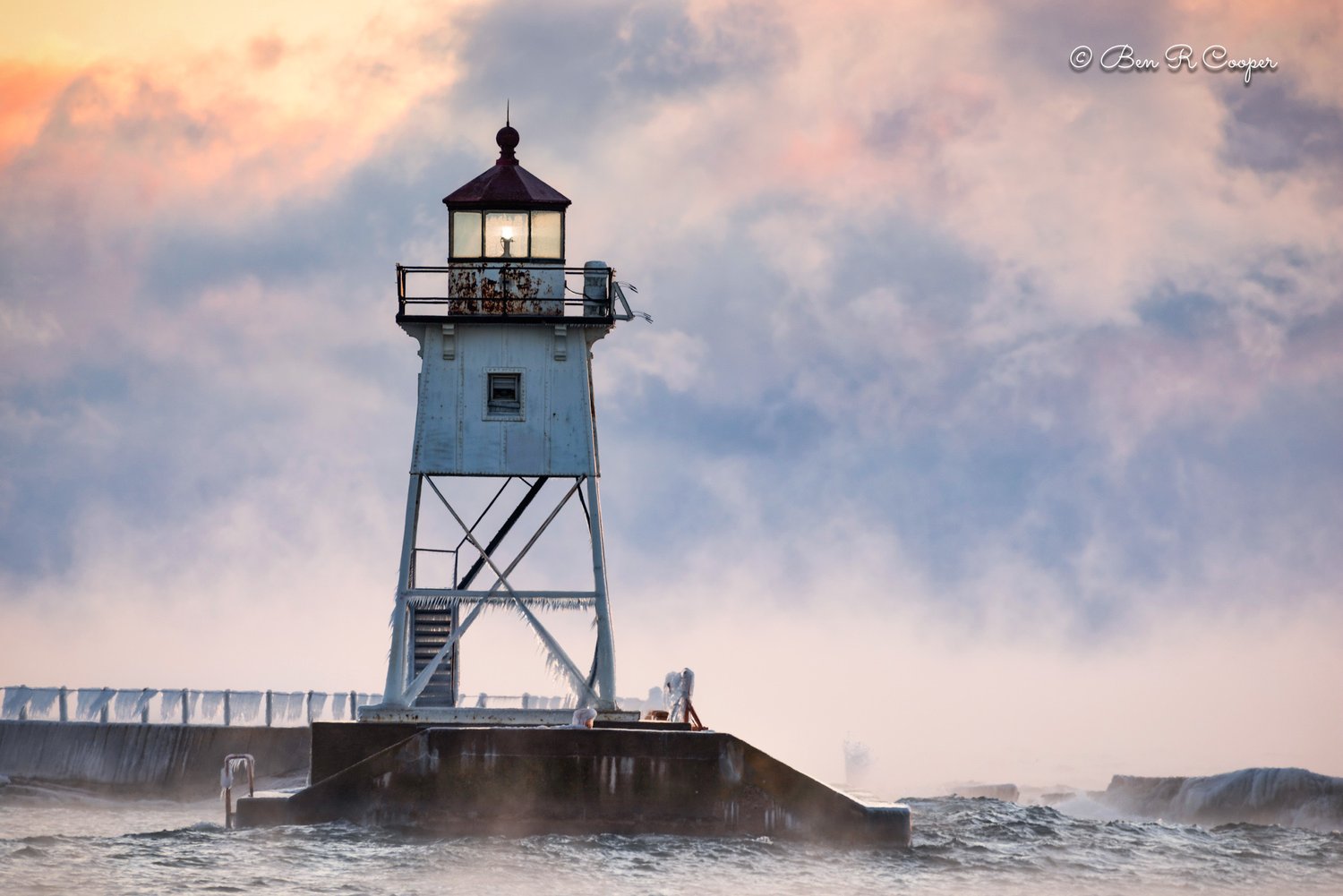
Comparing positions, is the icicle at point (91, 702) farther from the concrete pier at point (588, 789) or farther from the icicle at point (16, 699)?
the concrete pier at point (588, 789)

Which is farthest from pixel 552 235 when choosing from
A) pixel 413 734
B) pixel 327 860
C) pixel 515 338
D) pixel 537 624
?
pixel 327 860

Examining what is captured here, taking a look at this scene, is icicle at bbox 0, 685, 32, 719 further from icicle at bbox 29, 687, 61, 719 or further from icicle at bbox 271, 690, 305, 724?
icicle at bbox 271, 690, 305, 724

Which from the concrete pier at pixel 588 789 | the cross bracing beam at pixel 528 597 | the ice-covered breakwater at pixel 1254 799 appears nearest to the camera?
the concrete pier at pixel 588 789

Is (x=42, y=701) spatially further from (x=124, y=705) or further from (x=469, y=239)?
(x=469, y=239)

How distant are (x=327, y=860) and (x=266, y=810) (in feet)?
11.8

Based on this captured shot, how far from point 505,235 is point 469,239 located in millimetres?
694

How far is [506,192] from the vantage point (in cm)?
3712

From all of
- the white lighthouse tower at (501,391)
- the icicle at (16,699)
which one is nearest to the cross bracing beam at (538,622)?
the white lighthouse tower at (501,391)

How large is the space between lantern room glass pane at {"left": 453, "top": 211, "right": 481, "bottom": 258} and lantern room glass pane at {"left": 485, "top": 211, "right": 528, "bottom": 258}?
0.15 meters

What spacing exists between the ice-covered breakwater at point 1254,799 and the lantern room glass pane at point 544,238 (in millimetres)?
19590

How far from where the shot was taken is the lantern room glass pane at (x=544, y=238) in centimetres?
3706

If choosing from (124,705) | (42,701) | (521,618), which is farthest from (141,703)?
(521,618)

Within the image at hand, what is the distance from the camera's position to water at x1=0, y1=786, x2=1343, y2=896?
28016 millimetres

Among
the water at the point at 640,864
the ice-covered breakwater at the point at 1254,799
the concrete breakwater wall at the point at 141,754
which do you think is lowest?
the water at the point at 640,864
